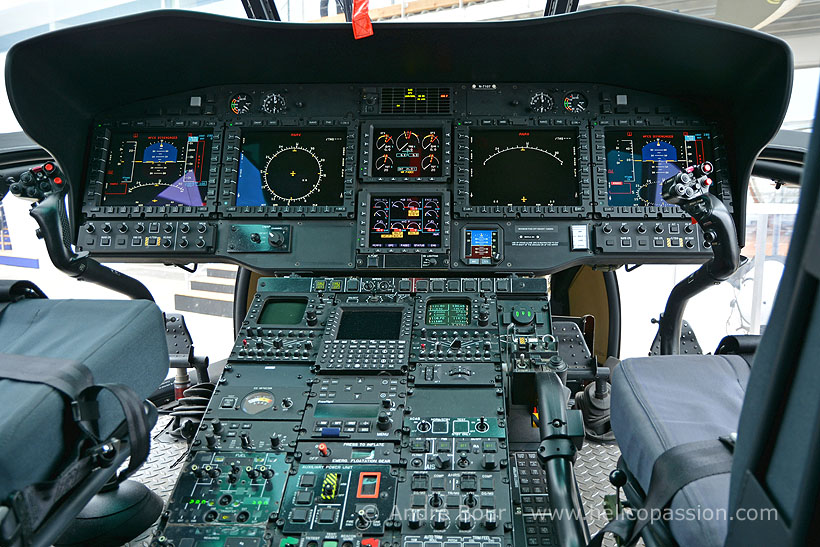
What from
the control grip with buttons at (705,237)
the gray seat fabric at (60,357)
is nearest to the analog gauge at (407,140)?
the control grip with buttons at (705,237)

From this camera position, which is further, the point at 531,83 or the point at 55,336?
the point at 531,83

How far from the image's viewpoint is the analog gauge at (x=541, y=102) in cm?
252

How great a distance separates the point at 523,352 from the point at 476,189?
0.77 meters

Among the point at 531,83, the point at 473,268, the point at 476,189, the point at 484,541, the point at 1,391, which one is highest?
the point at 531,83

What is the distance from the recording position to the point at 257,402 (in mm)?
1835

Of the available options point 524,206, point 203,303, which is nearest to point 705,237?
point 524,206

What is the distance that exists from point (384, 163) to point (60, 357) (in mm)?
1521

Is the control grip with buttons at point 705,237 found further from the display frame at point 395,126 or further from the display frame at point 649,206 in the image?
the display frame at point 395,126

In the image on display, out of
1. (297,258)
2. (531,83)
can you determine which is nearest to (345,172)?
(297,258)

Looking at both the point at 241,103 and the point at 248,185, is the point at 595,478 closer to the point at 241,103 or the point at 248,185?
the point at 248,185

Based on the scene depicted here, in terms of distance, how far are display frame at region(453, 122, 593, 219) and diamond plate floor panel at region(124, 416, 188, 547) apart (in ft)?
4.64

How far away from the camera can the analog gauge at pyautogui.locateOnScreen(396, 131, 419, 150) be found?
253 cm

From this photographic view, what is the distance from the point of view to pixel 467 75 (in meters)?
2.52

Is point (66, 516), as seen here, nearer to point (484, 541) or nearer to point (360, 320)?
point (484, 541)
